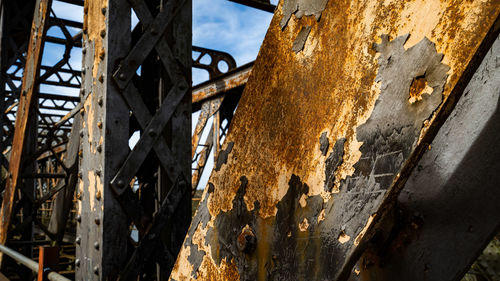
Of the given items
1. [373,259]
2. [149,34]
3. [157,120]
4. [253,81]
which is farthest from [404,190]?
[149,34]

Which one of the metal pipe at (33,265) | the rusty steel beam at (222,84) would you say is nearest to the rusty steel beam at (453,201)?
the metal pipe at (33,265)

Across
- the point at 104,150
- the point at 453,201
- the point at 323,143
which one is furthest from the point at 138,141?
the point at 453,201

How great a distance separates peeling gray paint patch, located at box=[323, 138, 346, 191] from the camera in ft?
2.33

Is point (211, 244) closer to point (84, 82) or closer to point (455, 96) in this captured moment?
point (455, 96)

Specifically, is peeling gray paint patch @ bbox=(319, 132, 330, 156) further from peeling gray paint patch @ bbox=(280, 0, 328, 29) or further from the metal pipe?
the metal pipe

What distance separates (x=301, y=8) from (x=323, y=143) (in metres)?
0.30

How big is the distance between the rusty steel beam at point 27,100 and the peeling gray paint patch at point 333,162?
3.66 m

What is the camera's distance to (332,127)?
2.39ft

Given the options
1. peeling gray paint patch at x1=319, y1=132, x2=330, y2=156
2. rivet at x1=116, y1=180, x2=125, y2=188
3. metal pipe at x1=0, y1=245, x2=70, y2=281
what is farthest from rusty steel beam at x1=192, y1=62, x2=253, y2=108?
peeling gray paint patch at x1=319, y1=132, x2=330, y2=156

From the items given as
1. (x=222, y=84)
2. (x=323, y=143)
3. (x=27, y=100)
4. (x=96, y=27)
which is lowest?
(x=323, y=143)

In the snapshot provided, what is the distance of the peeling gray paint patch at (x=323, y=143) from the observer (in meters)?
0.73

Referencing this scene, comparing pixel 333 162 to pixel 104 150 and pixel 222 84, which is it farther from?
pixel 222 84

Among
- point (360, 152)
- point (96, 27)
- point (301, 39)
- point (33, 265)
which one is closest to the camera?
point (360, 152)

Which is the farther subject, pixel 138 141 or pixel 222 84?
pixel 222 84
